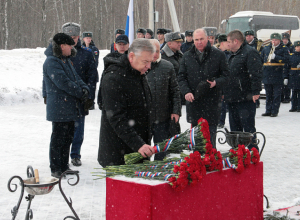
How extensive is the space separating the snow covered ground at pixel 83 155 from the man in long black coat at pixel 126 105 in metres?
0.94

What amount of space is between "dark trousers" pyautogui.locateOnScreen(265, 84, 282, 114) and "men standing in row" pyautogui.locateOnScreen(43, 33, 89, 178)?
634cm

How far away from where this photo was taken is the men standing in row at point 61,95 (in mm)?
4844

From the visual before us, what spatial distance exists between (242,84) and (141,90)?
116 inches

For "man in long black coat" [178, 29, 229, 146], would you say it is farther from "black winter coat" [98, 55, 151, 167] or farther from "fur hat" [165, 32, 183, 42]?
"black winter coat" [98, 55, 151, 167]

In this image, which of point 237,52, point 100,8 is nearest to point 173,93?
point 237,52

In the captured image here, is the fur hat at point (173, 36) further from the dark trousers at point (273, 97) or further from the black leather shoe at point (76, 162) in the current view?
the dark trousers at point (273, 97)

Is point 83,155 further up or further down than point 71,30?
further down

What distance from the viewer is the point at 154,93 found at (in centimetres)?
500

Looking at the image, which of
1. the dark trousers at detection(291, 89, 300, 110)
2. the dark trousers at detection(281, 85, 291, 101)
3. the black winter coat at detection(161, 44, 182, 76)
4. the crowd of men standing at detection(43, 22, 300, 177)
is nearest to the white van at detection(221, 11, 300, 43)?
the dark trousers at detection(281, 85, 291, 101)

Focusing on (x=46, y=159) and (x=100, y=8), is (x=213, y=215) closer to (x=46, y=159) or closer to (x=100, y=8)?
(x=46, y=159)

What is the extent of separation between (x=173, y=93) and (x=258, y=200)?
6.72 ft

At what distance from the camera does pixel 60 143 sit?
5.03m

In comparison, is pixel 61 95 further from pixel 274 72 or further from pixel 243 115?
pixel 274 72

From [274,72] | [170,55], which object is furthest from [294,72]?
[170,55]
